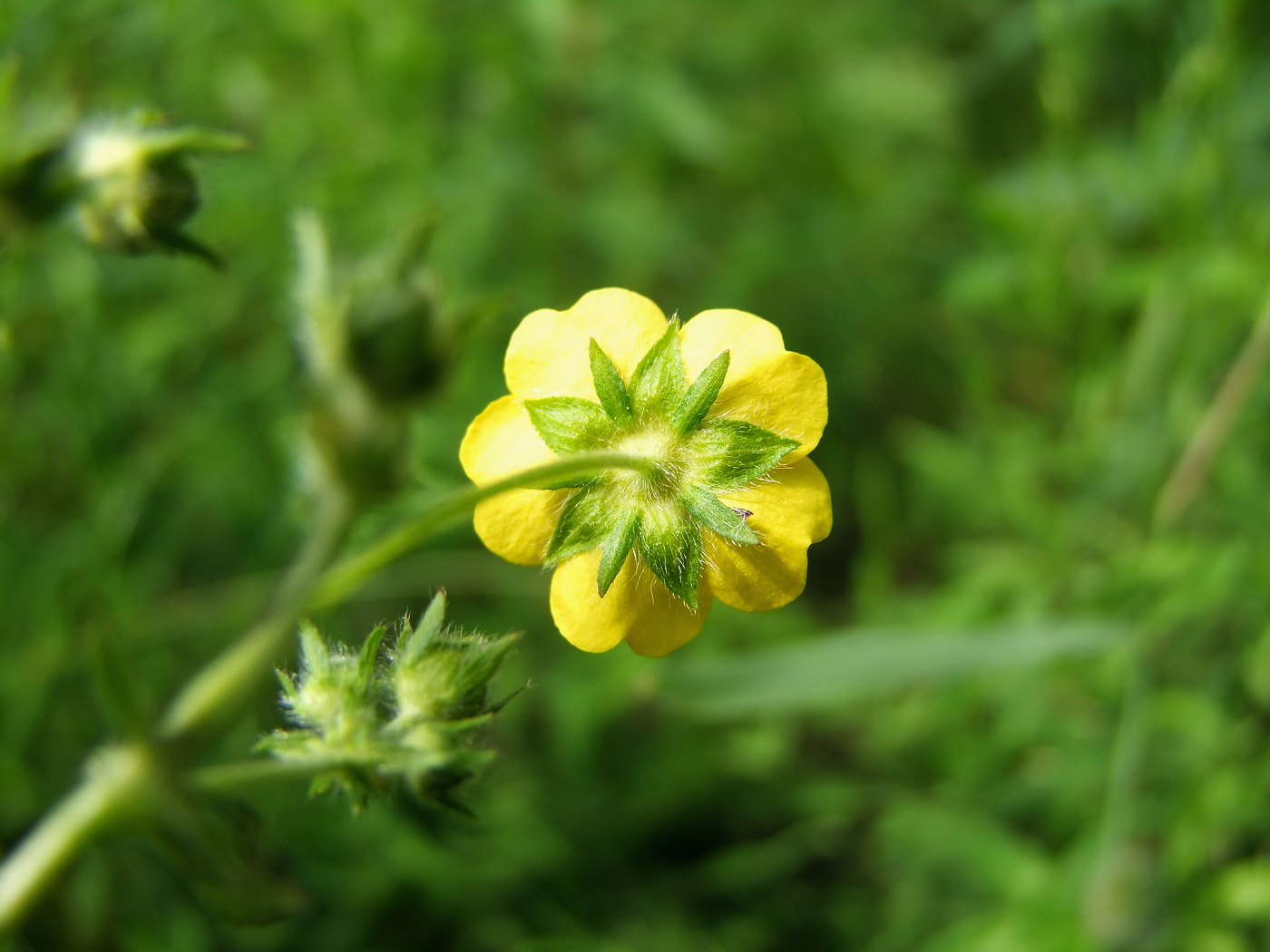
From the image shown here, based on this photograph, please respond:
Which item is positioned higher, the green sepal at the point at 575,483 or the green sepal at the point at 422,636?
the green sepal at the point at 575,483

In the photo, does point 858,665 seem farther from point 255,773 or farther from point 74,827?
point 74,827

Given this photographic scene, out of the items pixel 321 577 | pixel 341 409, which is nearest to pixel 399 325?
pixel 341 409

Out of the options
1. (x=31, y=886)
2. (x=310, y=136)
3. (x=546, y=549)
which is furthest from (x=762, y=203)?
(x=31, y=886)

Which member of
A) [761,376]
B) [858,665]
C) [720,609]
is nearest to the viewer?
[761,376]

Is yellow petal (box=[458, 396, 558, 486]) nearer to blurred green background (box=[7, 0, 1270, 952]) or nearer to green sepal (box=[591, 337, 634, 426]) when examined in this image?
green sepal (box=[591, 337, 634, 426])

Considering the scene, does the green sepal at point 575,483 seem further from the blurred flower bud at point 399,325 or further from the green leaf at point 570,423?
the blurred flower bud at point 399,325

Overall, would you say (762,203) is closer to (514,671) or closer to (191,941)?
(514,671)

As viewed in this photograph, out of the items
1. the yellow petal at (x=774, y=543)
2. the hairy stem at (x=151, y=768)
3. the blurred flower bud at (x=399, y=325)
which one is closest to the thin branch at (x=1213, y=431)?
the yellow petal at (x=774, y=543)
